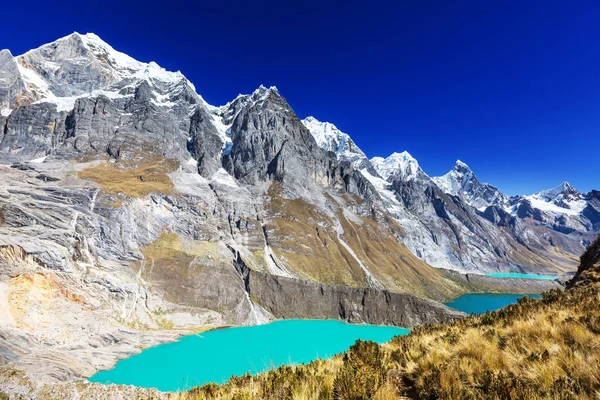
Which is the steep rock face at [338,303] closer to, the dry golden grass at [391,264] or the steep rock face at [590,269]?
the dry golden grass at [391,264]

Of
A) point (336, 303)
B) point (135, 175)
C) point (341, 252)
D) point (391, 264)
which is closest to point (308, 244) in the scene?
point (341, 252)

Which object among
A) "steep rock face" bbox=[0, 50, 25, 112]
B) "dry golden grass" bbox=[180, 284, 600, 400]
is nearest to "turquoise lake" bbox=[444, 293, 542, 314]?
"dry golden grass" bbox=[180, 284, 600, 400]

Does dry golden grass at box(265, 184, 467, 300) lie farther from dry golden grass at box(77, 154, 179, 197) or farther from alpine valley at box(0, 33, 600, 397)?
dry golden grass at box(77, 154, 179, 197)

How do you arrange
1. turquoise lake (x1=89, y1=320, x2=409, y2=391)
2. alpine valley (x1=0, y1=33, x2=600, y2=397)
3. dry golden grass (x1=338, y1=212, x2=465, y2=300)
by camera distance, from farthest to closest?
dry golden grass (x1=338, y1=212, x2=465, y2=300) < alpine valley (x1=0, y1=33, x2=600, y2=397) < turquoise lake (x1=89, y1=320, x2=409, y2=391)

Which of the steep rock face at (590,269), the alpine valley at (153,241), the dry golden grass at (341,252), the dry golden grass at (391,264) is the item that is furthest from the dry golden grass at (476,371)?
the dry golden grass at (391,264)

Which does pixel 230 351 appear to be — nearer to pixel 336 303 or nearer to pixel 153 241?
pixel 336 303

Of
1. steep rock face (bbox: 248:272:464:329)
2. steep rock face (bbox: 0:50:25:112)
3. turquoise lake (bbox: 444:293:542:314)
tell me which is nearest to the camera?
steep rock face (bbox: 248:272:464:329)
